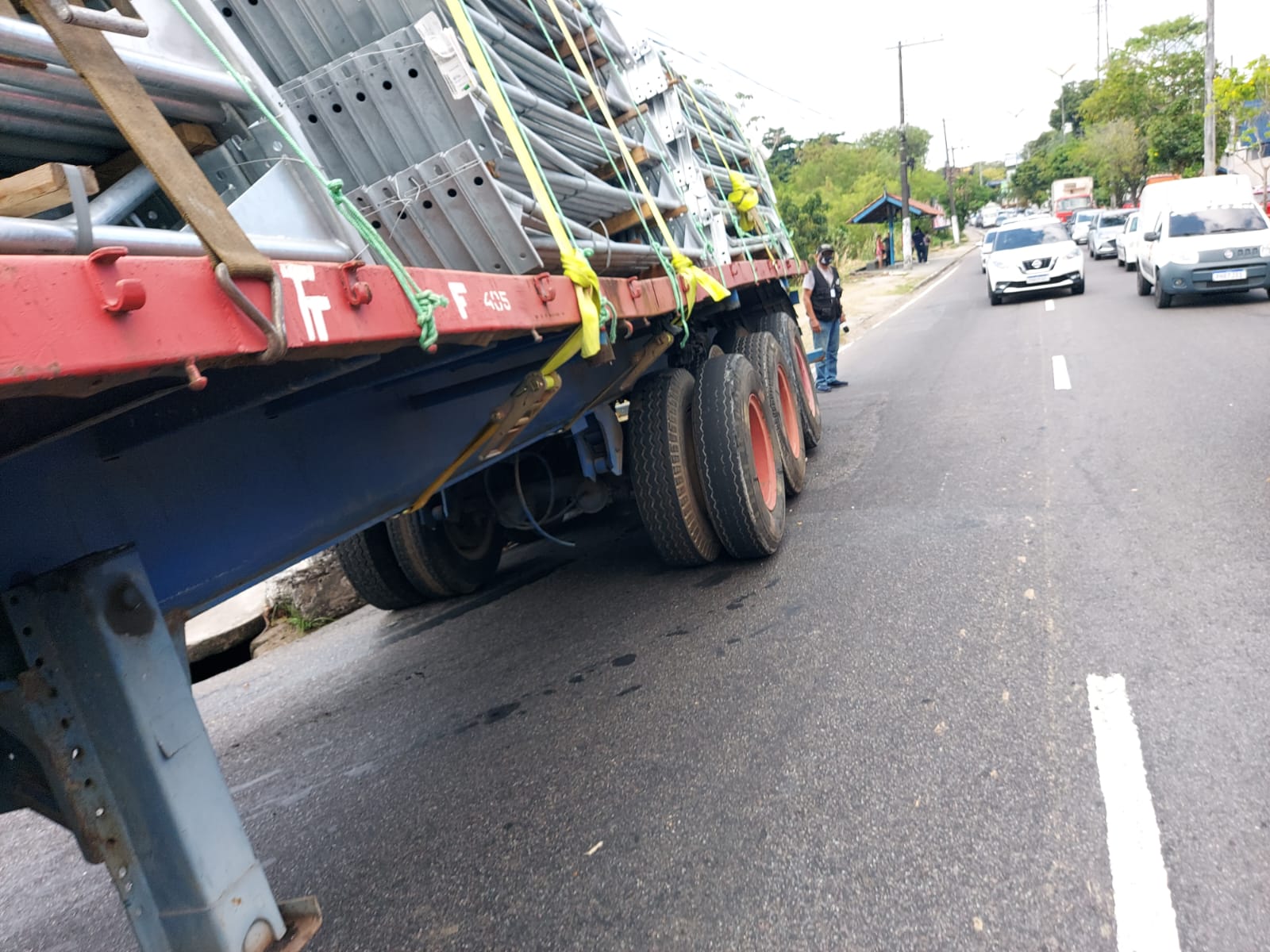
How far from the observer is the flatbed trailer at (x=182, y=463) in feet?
5.01

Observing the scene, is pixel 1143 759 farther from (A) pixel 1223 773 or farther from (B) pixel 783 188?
(B) pixel 783 188

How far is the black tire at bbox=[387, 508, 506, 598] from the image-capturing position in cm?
592

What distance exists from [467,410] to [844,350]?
14.0 meters

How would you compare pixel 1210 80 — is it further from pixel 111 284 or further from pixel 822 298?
pixel 111 284

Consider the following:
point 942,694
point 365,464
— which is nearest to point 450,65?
point 365,464

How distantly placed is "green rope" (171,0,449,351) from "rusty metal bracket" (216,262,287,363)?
1.41 feet

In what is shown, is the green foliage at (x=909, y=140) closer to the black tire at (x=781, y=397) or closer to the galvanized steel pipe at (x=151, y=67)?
the black tire at (x=781, y=397)

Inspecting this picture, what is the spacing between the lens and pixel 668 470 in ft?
17.0

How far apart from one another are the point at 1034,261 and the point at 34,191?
20.5 m

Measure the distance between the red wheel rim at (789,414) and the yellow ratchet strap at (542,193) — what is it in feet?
12.9

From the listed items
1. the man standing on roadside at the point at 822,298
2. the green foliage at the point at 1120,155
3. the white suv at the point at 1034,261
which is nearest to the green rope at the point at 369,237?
the man standing on roadside at the point at 822,298

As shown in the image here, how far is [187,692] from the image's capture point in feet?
6.78

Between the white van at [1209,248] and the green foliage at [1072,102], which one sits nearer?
the white van at [1209,248]

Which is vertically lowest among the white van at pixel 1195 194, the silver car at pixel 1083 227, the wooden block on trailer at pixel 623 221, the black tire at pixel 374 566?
the silver car at pixel 1083 227
